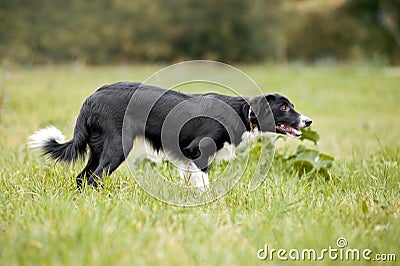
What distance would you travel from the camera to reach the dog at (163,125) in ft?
12.6

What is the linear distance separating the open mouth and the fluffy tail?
161 centimetres

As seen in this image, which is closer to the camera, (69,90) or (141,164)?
(141,164)

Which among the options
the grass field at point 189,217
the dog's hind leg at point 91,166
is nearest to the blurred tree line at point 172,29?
the grass field at point 189,217

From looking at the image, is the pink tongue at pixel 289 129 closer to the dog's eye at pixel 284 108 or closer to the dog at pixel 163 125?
the dog at pixel 163 125

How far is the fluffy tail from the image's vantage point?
3922 mm

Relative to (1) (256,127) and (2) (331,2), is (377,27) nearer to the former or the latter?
(2) (331,2)

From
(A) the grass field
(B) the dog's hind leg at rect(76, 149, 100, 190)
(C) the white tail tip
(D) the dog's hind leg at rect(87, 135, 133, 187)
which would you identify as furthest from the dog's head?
(C) the white tail tip

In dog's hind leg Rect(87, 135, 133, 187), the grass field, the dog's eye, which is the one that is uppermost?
the dog's eye

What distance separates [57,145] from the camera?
4.00 m

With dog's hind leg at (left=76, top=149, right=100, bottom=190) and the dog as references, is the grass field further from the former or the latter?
the dog

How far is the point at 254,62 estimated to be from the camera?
21750 millimetres

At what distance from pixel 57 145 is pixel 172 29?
1712cm

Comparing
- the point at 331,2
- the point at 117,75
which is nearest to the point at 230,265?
the point at 117,75

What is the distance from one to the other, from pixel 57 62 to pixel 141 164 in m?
16.1
